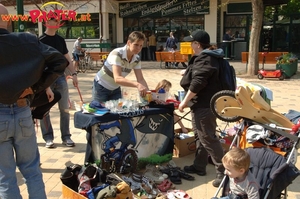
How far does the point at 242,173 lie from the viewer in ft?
9.93

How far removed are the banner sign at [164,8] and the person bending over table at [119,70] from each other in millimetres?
19409

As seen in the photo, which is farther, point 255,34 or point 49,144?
point 255,34

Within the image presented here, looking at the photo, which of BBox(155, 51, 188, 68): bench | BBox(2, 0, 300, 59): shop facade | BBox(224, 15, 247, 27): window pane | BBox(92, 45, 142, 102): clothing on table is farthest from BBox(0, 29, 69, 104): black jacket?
BBox(224, 15, 247, 27): window pane

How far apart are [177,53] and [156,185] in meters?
14.1

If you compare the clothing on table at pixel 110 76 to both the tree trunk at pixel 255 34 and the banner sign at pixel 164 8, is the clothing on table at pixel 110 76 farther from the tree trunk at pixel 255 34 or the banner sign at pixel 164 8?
the banner sign at pixel 164 8

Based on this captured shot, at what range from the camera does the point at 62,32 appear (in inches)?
1017

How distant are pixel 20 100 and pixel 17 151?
43 centimetres

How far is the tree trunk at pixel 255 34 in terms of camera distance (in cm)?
1362

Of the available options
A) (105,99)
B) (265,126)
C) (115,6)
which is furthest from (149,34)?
(265,126)

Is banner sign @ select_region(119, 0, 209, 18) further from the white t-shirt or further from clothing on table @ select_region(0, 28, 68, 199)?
clothing on table @ select_region(0, 28, 68, 199)

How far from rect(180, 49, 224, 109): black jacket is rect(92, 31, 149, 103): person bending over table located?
0.71 metres

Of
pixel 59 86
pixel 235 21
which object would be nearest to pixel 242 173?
pixel 59 86

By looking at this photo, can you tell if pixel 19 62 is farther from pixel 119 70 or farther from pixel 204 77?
pixel 204 77

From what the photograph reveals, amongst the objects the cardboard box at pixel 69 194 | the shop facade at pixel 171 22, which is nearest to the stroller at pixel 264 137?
the cardboard box at pixel 69 194
